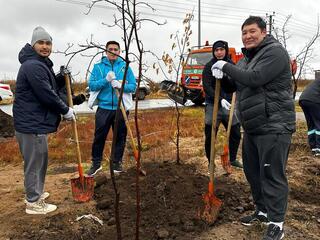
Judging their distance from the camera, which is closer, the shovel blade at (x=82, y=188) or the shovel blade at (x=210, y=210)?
the shovel blade at (x=210, y=210)

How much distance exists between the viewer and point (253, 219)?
11.7 ft

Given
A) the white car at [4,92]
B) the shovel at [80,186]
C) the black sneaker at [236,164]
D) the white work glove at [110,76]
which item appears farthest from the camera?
the white car at [4,92]

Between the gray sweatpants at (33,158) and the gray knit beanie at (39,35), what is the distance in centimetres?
95

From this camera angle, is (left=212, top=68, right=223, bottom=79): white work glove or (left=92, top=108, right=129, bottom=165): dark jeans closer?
(left=212, top=68, right=223, bottom=79): white work glove

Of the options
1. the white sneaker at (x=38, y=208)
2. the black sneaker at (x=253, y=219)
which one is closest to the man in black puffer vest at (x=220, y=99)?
the black sneaker at (x=253, y=219)

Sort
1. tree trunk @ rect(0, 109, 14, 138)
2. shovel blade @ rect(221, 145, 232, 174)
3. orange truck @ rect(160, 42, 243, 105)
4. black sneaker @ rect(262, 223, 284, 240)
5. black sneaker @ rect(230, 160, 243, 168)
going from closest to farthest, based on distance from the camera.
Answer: black sneaker @ rect(262, 223, 284, 240) → shovel blade @ rect(221, 145, 232, 174) → black sneaker @ rect(230, 160, 243, 168) → tree trunk @ rect(0, 109, 14, 138) → orange truck @ rect(160, 42, 243, 105)

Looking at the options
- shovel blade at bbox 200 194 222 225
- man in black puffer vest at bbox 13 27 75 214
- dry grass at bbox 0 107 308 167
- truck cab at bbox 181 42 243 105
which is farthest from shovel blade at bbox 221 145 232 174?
truck cab at bbox 181 42 243 105

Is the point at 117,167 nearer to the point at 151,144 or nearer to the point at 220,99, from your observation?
the point at 220,99

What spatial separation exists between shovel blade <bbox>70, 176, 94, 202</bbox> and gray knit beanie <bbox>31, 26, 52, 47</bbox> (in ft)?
5.10

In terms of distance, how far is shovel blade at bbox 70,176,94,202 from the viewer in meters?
4.13

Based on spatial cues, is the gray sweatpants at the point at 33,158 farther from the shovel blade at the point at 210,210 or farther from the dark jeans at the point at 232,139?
the dark jeans at the point at 232,139

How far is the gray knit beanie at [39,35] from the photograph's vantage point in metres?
3.67

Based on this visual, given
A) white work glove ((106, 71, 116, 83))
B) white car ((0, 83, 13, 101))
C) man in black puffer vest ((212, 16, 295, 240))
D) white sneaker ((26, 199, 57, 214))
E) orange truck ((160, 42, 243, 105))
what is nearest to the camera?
man in black puffer vest ((212, 16, 295, 240))

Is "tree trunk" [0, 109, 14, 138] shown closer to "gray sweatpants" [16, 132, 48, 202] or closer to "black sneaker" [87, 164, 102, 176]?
"black sneaker" [87, 164, 102, 176]
